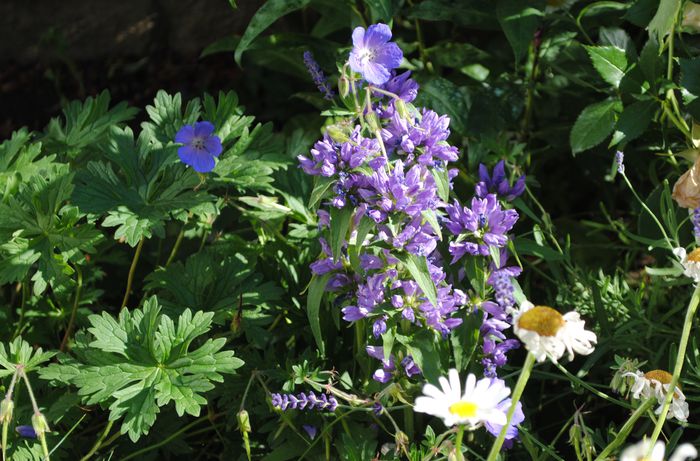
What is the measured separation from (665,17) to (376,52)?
591 mm

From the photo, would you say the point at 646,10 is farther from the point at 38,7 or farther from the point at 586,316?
the point at 38,7

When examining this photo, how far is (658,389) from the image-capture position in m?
1.37

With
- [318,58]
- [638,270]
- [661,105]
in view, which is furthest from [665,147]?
[318,58]

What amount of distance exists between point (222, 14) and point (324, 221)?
171cm

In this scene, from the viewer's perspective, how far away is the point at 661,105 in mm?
1931

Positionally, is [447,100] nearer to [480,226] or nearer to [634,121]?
[634,121]

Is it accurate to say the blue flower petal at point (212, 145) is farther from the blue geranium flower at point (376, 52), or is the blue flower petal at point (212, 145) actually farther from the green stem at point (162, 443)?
the green stem at point (162, 443)

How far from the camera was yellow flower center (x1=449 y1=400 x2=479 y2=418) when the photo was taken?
1.17 metres

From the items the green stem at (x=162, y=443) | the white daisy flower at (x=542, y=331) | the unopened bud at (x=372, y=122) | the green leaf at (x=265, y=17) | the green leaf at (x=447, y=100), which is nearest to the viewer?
the white daisy flower at (x=542, y=331)

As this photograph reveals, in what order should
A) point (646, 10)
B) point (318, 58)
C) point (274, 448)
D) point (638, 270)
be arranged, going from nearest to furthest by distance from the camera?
point (274, 448) < point (646, 10) < point (318, 58) < point (638, 270)

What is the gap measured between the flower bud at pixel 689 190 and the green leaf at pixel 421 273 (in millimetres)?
522

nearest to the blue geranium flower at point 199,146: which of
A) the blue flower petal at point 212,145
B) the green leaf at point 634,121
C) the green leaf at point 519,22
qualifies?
the blue flower petal at point 212,145

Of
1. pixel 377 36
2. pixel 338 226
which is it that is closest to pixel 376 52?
pixel 377 36

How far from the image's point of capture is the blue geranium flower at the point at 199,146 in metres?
1.73
